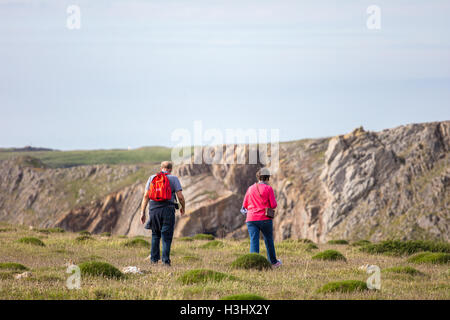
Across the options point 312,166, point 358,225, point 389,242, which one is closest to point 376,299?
point 389,242

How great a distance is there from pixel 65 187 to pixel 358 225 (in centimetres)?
8575

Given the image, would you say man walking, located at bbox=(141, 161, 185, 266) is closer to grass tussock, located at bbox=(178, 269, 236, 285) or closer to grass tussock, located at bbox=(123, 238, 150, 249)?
grass tussock, located at bbox=(178, 269, 236, 285)

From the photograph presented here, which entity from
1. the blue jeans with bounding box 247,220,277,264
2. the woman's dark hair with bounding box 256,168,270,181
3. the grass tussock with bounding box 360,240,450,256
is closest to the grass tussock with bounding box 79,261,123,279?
the blue jeans with bounding box 247,220,277,264

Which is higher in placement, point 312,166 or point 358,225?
point 312,166

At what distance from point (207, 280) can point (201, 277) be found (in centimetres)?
22

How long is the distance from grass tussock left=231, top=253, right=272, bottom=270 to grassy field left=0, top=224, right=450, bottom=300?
317mm

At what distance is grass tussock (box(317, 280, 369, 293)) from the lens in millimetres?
12055

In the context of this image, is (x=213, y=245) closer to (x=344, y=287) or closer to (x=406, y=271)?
(x=406, y=271)

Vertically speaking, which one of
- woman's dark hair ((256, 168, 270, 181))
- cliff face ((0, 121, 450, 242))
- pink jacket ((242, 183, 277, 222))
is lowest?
cliff face ((0, 121, 450, 242))

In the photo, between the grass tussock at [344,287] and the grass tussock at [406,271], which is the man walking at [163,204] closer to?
the grass tussock at [344,287]

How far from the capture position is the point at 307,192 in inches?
4028

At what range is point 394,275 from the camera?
15297mm
